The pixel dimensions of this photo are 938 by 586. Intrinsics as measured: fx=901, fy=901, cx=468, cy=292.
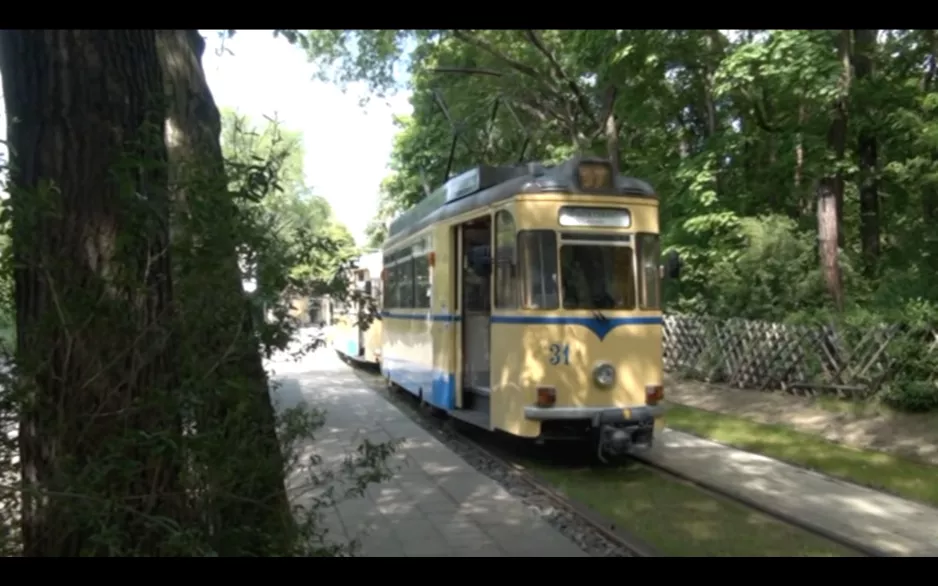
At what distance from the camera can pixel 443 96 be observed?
24.4 metres

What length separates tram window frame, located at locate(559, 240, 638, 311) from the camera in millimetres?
10047

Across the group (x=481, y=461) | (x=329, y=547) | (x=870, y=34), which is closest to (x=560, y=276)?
(x=481, y=461)

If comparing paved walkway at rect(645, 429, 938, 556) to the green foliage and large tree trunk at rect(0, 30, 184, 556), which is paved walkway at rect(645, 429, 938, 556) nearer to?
the green foliage

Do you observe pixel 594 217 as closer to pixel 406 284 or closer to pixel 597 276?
pixel 597 276

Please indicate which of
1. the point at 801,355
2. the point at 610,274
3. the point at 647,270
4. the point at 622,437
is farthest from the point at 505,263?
the point at 801,355

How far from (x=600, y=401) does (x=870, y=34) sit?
1262 centimetres

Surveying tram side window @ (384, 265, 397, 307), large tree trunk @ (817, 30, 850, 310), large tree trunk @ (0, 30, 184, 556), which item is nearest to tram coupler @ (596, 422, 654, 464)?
Result: large tree trunk @ (0, 30, 184, 556)

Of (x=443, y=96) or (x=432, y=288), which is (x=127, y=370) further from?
(x=443, y=96)

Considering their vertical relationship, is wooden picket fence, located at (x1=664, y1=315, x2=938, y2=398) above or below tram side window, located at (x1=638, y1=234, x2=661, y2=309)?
below

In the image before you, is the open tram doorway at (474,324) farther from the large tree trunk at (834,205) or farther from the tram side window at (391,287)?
the large tree trunk at (834,205)

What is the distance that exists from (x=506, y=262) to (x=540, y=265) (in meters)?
0.51

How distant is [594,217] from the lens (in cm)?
1018

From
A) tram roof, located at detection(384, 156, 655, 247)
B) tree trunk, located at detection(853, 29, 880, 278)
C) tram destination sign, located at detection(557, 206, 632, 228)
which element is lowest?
tram destination sign, located at detection(557, 206, 632, 228)

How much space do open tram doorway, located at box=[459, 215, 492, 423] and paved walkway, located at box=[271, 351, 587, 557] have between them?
0.83m
